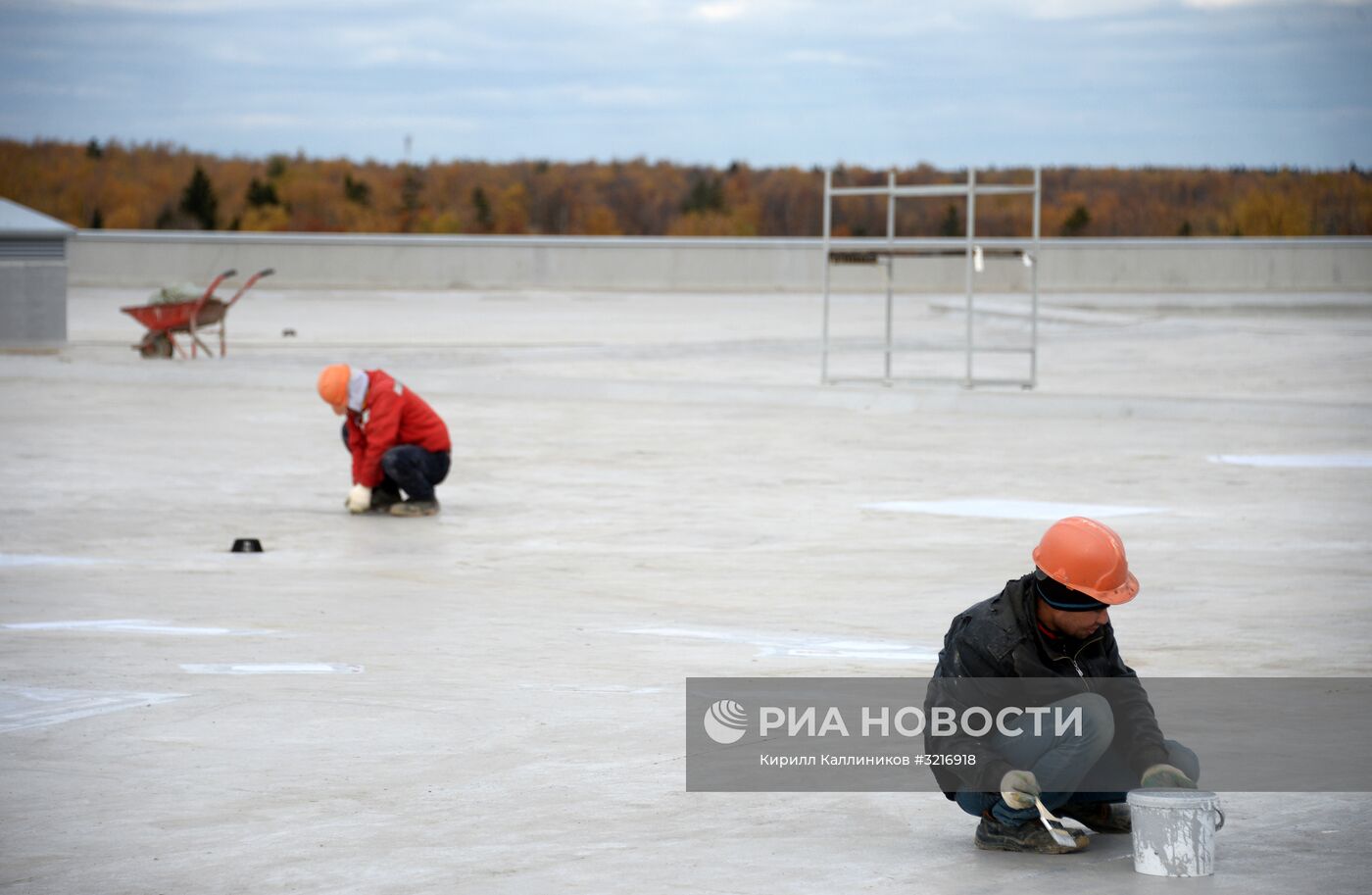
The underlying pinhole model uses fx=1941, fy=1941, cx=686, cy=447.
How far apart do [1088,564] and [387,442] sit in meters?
8.21

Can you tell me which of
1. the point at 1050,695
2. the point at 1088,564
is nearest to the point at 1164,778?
the point at 1050,695

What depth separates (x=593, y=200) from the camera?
98875 millimetres

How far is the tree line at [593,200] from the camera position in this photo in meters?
80.6

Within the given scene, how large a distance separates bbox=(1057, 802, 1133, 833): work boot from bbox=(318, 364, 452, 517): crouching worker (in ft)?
25.8

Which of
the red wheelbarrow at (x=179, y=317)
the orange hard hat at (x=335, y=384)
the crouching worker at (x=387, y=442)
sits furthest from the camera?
the red wheelbarrow at (x=179, y=317)

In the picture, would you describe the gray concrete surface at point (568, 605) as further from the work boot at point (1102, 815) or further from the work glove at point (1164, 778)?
the work glove at point (1164, 778)

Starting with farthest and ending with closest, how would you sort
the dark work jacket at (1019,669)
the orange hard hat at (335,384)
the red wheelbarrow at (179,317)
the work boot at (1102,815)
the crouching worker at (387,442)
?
the red wheelbarrow at (179,317), the crouching worker at (387,442), the orange hard hat at (335,384), the work boot at (1102,815), the dark work jacket at (1019,669)

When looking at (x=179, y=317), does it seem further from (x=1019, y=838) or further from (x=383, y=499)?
(x=1019, y=838)

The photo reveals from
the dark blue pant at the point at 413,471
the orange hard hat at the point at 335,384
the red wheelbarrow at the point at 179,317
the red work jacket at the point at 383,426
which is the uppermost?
the red wheelbarrow at the point at 179,317

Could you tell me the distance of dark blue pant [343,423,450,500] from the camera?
12.7 meters

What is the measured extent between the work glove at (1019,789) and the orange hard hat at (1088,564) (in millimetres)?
512

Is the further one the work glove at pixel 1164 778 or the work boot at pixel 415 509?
the work boot at pixel 415 509

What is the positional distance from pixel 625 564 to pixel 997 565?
2.07 metres

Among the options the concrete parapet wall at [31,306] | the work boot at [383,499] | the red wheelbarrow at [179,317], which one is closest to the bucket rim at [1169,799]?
the work boot at [383,499]
